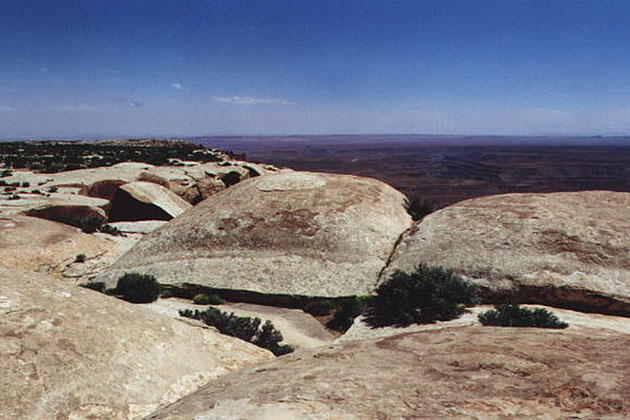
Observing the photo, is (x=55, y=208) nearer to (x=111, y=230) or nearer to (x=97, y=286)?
(x=111, y=230)

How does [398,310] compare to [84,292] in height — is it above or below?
below

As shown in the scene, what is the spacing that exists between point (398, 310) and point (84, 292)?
657 centimetres

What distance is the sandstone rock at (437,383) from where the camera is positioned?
3.34 m

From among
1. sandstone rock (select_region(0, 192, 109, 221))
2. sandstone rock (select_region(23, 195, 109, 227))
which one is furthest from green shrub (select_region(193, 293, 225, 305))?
sandstone rock (select_region(0, 192, 109, 221))

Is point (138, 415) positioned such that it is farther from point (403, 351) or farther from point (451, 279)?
point (451, 279)

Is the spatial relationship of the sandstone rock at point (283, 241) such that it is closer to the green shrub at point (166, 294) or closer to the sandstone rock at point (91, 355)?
the green shrub at point (166, 294)

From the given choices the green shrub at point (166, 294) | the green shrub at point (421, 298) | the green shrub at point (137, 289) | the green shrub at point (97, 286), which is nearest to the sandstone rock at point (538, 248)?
the green shrub at point (421, 298)

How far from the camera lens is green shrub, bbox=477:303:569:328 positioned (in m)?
8.50

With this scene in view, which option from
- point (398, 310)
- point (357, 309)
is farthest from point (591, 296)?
point (357, 309)

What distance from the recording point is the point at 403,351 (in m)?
5.05

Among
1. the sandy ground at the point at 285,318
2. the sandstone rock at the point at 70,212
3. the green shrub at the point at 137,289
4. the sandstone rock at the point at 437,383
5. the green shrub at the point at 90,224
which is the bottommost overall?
the sandy ground at the point at 285,318

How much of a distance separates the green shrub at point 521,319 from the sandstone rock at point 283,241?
3.59 meters

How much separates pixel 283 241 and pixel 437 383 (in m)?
10.1

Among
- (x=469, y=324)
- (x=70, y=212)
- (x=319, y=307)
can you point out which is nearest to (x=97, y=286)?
(x=319, y=307)
